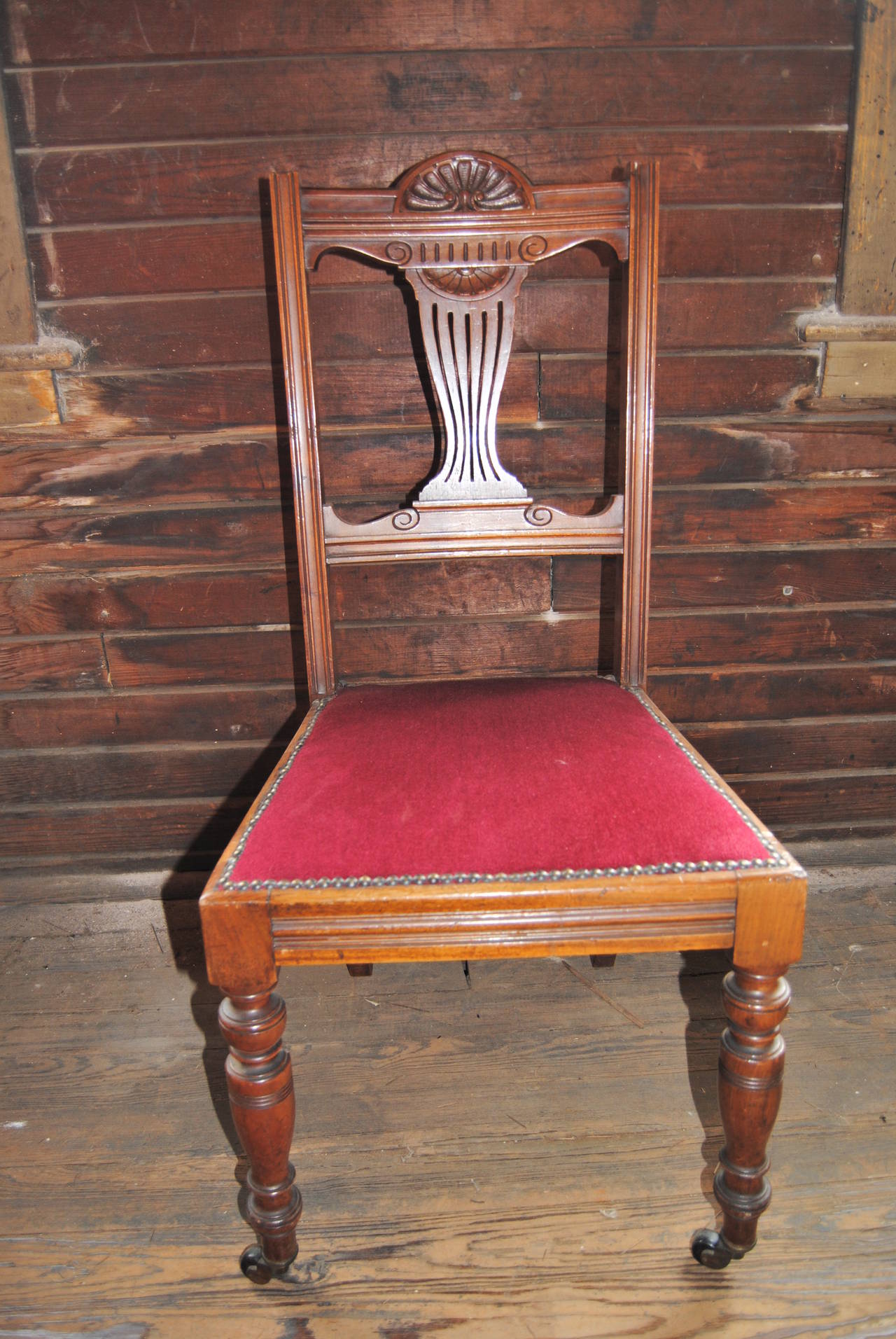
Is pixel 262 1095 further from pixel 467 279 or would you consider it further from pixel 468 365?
pixel 467 279

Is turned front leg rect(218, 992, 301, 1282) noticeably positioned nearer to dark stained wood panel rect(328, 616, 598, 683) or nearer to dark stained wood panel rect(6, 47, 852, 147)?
dark stained wood panel rect(328, 616, 598, 683)

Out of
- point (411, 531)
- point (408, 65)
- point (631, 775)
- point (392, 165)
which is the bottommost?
point (631, 775)

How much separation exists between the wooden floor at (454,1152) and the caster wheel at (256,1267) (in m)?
0.02

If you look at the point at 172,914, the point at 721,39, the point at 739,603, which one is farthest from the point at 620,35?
the point at 172,914

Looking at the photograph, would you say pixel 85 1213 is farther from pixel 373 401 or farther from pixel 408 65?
pixel 408 65

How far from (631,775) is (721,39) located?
4.25 feet

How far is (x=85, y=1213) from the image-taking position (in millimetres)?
1142

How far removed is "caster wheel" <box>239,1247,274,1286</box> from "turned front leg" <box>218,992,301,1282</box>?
86 millimetres

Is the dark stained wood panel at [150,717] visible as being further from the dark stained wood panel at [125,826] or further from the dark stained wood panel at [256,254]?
the dark stained wood panel at [256,254]

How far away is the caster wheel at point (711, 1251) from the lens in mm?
1027

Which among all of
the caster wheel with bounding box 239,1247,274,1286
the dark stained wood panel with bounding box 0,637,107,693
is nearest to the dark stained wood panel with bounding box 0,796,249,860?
the dark stained wood panel with bounding box 0,637,107,693

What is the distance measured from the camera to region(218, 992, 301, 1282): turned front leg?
3.00 feet

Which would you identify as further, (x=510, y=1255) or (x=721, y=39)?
(x=721, y=39)

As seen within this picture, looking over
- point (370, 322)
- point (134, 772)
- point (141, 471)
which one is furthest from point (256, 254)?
point (134, 772)
